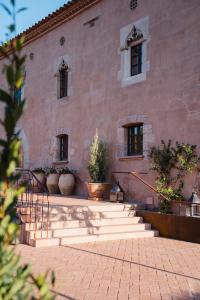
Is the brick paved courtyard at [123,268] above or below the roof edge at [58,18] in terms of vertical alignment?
below

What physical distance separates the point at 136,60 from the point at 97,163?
322cm

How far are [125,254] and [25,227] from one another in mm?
2152

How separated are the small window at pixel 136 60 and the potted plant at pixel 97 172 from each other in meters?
2.24

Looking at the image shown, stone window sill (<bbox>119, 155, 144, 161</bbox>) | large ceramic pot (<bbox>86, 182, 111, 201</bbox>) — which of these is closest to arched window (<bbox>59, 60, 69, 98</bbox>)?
stone window sill (<bbox>119, 155, 144, 161</bbox>)

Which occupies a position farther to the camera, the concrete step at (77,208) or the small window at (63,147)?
the small window at (63,147)

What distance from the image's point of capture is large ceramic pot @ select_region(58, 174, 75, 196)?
40.5 feet

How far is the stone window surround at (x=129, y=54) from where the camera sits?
1062 centimetres

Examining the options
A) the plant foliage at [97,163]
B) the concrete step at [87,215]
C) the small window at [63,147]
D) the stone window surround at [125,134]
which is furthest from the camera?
the small window at [63,147]

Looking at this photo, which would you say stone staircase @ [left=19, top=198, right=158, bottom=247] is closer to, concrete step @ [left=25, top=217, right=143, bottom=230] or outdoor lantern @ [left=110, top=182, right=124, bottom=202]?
concrete step @ [left=25, top=217, right=143, bottom=230]

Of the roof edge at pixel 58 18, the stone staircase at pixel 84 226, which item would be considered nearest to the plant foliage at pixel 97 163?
the stone staircase at pixel 84 226

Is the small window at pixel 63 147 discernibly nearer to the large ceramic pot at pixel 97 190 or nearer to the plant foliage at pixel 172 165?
the large ceramic pot at pixel 97 190

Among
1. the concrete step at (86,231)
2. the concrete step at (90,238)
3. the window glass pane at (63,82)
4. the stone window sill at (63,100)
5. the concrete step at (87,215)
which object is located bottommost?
the concrete step at (90,238)

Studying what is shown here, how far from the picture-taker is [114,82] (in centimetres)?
1159

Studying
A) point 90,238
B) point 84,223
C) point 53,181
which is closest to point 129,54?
point 53,181
